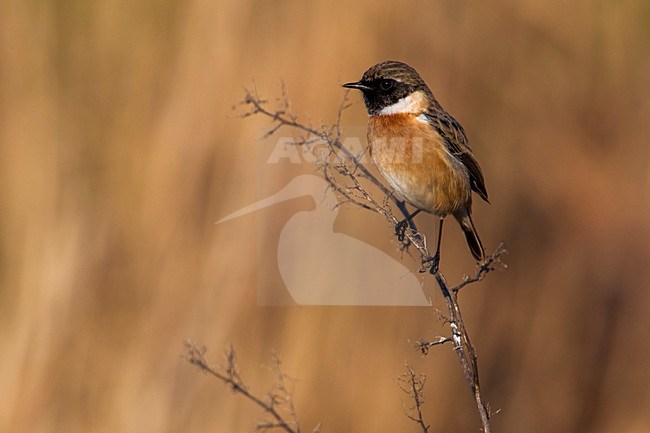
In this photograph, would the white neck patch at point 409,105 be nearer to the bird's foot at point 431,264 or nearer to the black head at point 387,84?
the black head at point 387,84

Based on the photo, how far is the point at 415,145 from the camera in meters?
3.25

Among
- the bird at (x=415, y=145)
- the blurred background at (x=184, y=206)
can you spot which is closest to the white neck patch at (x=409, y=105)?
the bird at (x=415, y=145)

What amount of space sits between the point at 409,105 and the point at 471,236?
56 cm

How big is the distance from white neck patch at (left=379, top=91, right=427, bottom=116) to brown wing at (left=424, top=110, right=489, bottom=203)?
0.12ft

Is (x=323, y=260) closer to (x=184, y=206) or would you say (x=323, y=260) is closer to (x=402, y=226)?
(x=184, y=206)

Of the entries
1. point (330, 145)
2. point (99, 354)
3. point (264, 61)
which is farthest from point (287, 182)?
point (330, 145)

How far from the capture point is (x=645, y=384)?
457 centimetres

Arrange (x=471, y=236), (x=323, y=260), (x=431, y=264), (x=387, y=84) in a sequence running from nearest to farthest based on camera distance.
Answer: (x=431, y=264)
(x=387, y=84)
(x=471, y=236)
(x=323, y=260)

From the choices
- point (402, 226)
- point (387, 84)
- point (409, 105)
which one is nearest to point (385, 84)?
point (387, 84)

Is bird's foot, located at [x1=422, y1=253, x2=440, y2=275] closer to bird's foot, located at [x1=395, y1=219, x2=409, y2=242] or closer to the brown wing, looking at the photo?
bird's foot, located at [x1=395, y1=219, x2=409, y2=242]

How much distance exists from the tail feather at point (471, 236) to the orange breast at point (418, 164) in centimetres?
15

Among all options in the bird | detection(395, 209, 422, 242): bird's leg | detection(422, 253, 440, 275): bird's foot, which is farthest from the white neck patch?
detection(422, 253, 440, 275): bird's foot

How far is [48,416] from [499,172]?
2058mm

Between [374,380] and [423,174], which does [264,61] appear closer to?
[423,174]
